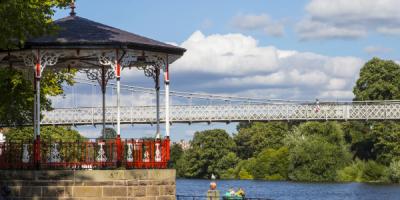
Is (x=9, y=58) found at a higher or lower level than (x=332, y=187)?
higher

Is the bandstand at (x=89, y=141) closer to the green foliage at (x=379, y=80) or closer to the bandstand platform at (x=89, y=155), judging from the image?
the bandstand platform at (x=89, y=155)

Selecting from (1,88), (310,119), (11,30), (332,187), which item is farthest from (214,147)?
(11,30)

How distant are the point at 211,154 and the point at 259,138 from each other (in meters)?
6.51

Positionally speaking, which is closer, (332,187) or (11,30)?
(11,30)

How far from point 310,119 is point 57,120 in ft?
94.7

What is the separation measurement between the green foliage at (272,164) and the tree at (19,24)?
3052 inches

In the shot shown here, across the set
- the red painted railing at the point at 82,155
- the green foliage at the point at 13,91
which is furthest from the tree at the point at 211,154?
the red painted railing at the point at 82,155

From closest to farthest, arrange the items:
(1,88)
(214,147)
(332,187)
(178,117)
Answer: (1,88) < (332,187) < (178,117) < (214,147)

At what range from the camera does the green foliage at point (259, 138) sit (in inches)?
4513

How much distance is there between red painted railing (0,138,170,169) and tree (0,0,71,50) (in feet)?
9.65

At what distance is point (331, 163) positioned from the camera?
304ft

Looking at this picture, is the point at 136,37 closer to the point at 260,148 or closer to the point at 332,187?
the point at 332,187

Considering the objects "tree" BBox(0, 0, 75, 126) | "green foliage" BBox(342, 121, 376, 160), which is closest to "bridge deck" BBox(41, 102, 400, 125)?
"green foliage" BBox(342, 121, 376, 160)

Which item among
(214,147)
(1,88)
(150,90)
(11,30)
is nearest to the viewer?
(11,30)
